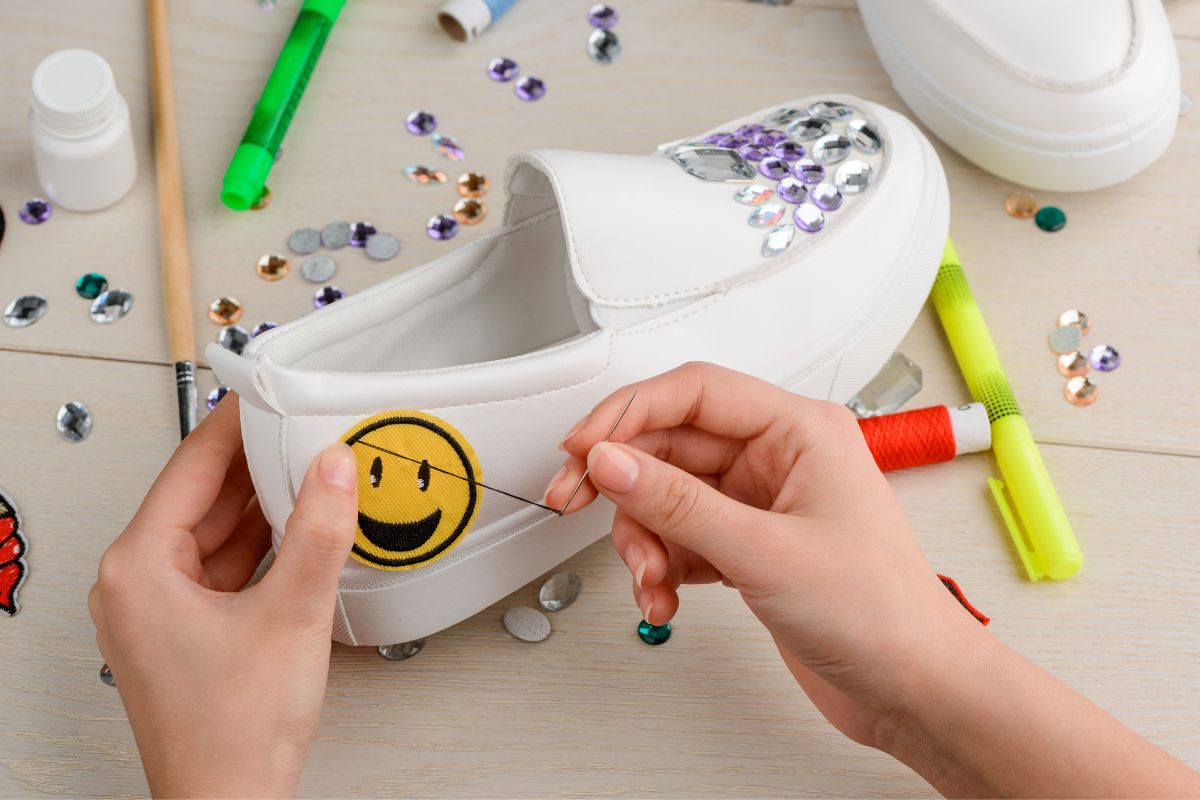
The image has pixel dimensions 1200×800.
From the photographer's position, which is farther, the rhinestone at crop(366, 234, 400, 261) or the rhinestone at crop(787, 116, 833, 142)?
the rhinestone at crop(366, 234, 400, 261)

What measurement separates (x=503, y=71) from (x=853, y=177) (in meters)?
0.38

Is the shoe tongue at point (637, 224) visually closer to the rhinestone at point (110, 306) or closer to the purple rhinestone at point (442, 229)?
the purple rhinestone at point (442, 229)

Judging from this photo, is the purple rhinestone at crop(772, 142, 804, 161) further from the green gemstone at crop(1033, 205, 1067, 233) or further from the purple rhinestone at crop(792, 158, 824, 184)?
the green gemstone at crop(1033, 205, 1067, 233)

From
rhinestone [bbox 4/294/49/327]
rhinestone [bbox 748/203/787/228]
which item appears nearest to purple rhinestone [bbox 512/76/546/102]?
rhinestone [bbox 748/203/787/228]

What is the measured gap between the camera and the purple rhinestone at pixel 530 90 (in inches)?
43.1

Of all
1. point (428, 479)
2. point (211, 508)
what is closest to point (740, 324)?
point (428, 479)

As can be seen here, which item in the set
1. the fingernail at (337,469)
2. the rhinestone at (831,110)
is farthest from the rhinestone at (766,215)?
the fingernail at (337,469)

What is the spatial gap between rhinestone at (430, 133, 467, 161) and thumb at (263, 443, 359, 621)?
482 millimetres

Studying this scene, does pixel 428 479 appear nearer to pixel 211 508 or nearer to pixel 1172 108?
pixel 211 508

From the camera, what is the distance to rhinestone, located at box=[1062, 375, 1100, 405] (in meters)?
0.95

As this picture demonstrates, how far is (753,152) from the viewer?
890mm

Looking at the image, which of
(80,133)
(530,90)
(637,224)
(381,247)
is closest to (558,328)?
(637,224)

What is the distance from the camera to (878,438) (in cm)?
90

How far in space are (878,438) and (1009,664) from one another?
0.80 ft
